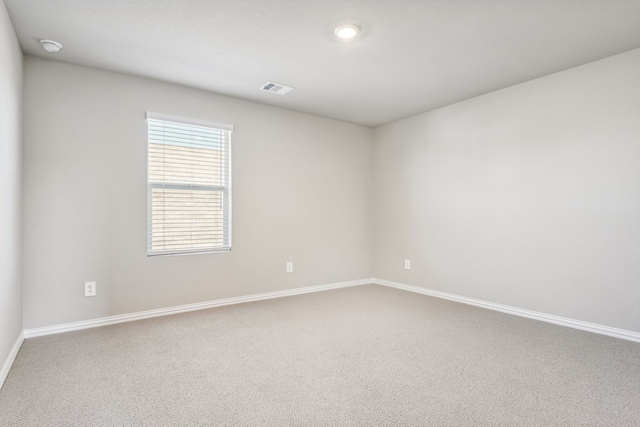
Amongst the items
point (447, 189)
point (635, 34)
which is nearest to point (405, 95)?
point (447, 189)

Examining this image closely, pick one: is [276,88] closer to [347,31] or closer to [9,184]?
[347,31]

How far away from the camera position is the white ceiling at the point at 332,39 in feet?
7.00

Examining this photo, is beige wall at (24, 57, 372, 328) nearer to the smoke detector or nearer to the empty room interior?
the empty room interior

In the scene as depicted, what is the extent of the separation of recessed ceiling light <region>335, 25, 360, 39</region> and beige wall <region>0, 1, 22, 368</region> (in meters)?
2.08

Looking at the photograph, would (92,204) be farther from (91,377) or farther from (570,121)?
(570,121)

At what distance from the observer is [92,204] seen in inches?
118

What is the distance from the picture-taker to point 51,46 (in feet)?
8.43

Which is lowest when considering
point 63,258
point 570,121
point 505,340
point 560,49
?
point 505,340

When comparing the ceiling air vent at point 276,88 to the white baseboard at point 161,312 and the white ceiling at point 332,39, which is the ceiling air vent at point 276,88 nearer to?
the white ceiling at point 332,39

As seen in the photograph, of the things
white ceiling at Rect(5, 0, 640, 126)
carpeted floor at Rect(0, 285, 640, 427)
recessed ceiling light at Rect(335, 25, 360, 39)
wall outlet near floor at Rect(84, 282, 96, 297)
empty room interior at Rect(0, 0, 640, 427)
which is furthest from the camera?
wall outlet near floor at Rect(84, 282, 96, 297)

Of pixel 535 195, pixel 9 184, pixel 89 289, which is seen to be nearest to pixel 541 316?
pixel 535 195

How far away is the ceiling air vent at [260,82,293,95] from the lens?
11.1 ft

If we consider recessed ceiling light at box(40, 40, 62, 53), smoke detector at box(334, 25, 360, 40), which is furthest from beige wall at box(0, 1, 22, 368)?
smoke detector at box(334, 25, 360, 40)

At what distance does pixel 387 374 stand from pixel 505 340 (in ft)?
4.03
